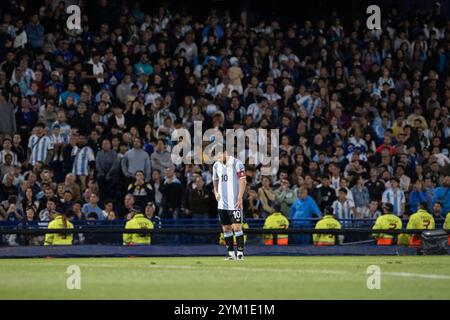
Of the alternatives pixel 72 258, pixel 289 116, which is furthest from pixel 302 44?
pixel 72 258

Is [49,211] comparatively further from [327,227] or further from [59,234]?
[327,227]

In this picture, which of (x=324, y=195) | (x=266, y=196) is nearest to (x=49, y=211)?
(x=266, y=196)

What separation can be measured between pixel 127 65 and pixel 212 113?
2488mm

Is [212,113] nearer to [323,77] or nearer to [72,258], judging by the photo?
[323,77]

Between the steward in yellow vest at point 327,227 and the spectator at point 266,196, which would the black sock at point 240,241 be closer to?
the steward in yellow vest at point 327,227

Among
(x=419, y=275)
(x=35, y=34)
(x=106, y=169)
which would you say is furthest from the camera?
(x=35, y=34)

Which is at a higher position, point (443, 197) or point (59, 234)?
point (443, 197)

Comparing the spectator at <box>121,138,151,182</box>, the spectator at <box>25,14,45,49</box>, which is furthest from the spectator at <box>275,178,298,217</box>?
the spectator at <box>25,14,45,49</box>

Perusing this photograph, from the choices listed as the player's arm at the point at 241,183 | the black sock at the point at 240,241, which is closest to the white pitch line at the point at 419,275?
the black sock at the point at 240,241

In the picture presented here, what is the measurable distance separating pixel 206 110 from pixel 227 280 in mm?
12752

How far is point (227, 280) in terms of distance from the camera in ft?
47.2

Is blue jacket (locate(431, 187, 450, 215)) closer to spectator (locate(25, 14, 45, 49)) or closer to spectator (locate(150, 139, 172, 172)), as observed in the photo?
spectator (locate(150, 139, 172, 172))

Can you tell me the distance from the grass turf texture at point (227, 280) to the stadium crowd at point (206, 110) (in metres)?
5.74

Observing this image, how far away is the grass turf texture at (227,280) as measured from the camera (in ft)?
40.9
